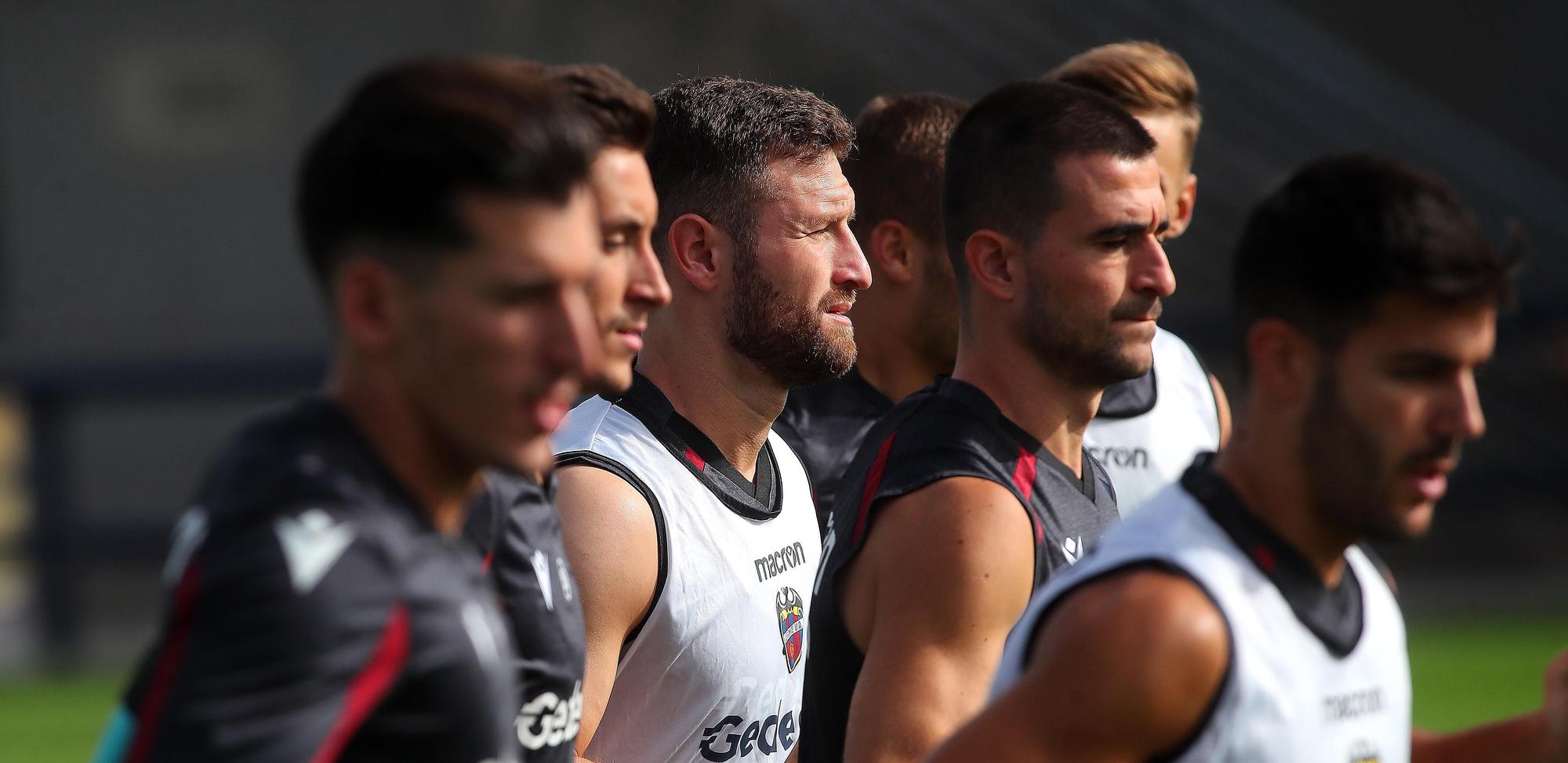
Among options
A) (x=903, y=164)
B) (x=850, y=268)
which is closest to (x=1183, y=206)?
(x=903, y=164)

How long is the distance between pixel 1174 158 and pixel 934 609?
234cm

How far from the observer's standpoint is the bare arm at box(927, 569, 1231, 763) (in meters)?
2.09

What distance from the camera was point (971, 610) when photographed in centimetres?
283

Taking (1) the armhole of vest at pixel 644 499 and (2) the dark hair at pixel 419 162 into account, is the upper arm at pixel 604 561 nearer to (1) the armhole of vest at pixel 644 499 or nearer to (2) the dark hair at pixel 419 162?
(1) the armhole of vest at pixel 644 499

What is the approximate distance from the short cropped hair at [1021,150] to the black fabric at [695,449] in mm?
644

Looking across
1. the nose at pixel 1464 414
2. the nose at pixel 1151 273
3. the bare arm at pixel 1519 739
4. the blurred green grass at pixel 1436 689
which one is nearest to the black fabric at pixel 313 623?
the nose at pixel 1464 414

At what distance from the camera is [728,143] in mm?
3773

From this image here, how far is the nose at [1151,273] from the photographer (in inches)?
130

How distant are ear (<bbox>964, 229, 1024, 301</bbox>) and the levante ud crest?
77 centimetres

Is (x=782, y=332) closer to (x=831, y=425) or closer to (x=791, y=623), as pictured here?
(x=791, y=623)

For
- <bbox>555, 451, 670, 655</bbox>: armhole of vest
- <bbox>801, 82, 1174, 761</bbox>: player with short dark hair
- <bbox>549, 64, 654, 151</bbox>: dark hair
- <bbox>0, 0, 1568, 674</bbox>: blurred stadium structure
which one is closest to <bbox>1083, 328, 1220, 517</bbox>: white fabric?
<bbox>801, 82, 1174, 761</bbox>: player with short dark hair

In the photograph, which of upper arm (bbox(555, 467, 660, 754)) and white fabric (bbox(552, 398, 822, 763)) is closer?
upper arm (bbox(555, 467, 660, 754))

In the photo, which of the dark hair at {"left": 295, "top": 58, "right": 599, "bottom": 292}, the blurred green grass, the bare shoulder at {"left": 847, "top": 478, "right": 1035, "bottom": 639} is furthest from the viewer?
the blurred green grass

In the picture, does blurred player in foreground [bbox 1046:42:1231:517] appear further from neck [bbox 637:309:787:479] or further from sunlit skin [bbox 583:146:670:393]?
sunlit skin [bbox 583:146:670:393]
